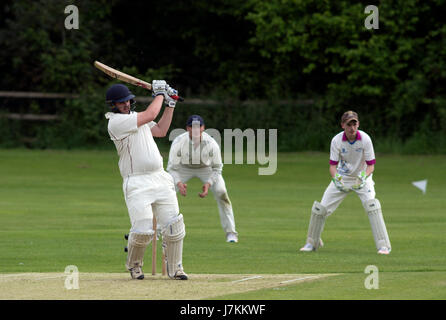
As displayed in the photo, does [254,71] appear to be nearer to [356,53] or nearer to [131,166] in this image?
[356,53]

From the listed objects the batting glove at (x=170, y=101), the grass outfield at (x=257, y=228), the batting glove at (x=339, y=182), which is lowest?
the grass outfield at (x=257, y=228)

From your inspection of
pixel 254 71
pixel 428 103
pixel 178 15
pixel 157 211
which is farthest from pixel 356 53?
pixel 157 211

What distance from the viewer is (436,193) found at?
23812mm

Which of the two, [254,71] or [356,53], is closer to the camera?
[356,53]

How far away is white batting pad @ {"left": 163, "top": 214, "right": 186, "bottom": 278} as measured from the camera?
9.49 metres

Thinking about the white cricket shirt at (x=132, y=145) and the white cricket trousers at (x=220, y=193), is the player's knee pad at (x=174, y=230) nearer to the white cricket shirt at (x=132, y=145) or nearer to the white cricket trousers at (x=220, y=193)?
the white cricket shirt at (x=132, y=145)

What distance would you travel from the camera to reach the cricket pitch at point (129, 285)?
8.36 meters

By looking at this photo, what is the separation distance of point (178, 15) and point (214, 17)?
1446 mm

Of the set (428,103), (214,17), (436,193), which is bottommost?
(436,193)

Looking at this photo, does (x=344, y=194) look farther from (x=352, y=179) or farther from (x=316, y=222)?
(x=316, y=222)

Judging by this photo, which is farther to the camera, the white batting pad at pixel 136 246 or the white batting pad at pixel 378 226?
the white batting pad at pixel 378 226

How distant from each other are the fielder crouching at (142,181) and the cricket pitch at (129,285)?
12.2 inches

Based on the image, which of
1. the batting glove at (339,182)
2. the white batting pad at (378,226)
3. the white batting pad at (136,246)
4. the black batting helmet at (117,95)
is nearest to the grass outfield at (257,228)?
the white batting pad at (378,226)

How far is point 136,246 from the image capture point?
9484 millimetres
